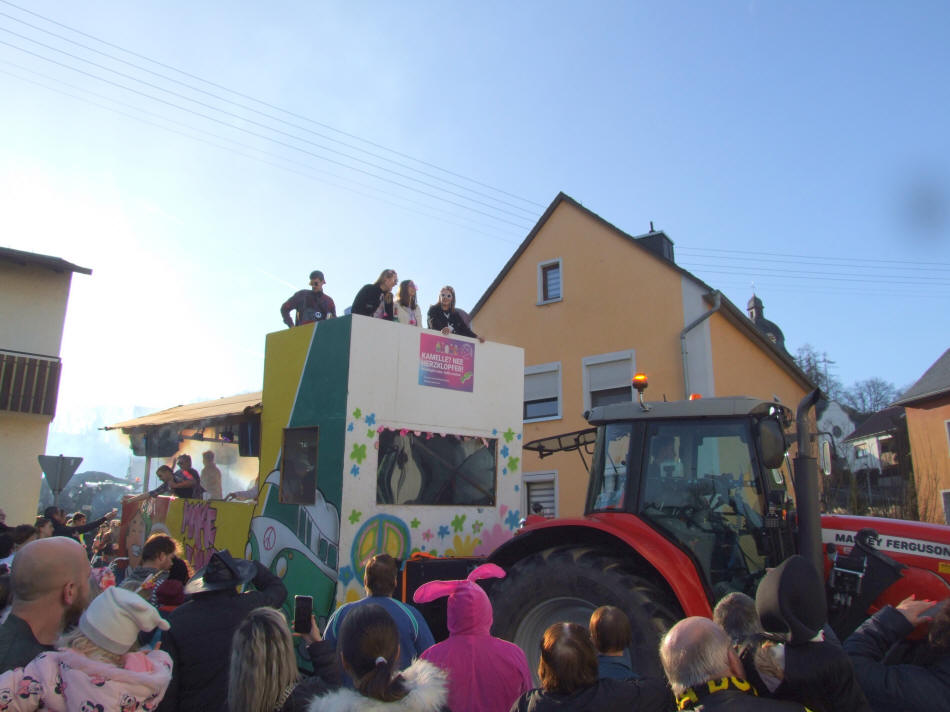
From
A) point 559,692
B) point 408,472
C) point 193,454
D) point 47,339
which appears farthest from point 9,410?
point 559,692

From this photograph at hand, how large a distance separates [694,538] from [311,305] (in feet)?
17.0

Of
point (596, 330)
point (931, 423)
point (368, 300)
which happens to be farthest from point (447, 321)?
point (931, 423)

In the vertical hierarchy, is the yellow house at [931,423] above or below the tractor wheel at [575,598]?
above

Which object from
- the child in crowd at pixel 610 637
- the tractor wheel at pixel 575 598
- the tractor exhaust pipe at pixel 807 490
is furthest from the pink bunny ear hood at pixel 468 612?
the tractor exhaust pipe at pixel 807 490

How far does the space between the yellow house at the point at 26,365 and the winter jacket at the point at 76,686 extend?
18.9m

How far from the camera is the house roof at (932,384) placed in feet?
71.6

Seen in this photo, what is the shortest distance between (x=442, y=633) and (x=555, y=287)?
13086 millimetres

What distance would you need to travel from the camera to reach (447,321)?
320 inches

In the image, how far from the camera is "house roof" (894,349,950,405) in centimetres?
2183

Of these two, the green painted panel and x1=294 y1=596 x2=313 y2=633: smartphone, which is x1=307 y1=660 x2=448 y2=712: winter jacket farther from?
the green painted panel

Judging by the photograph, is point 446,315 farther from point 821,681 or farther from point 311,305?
point 821,681

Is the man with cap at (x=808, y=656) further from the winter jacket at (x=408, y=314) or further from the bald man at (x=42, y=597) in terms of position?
the winter jacket at (x=408, y=314)

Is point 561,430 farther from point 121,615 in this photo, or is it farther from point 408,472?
point 121,615

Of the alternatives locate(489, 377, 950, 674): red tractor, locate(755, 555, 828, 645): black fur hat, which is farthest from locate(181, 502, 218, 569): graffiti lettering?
locate(755, 555, 828, 645): black fur hat
